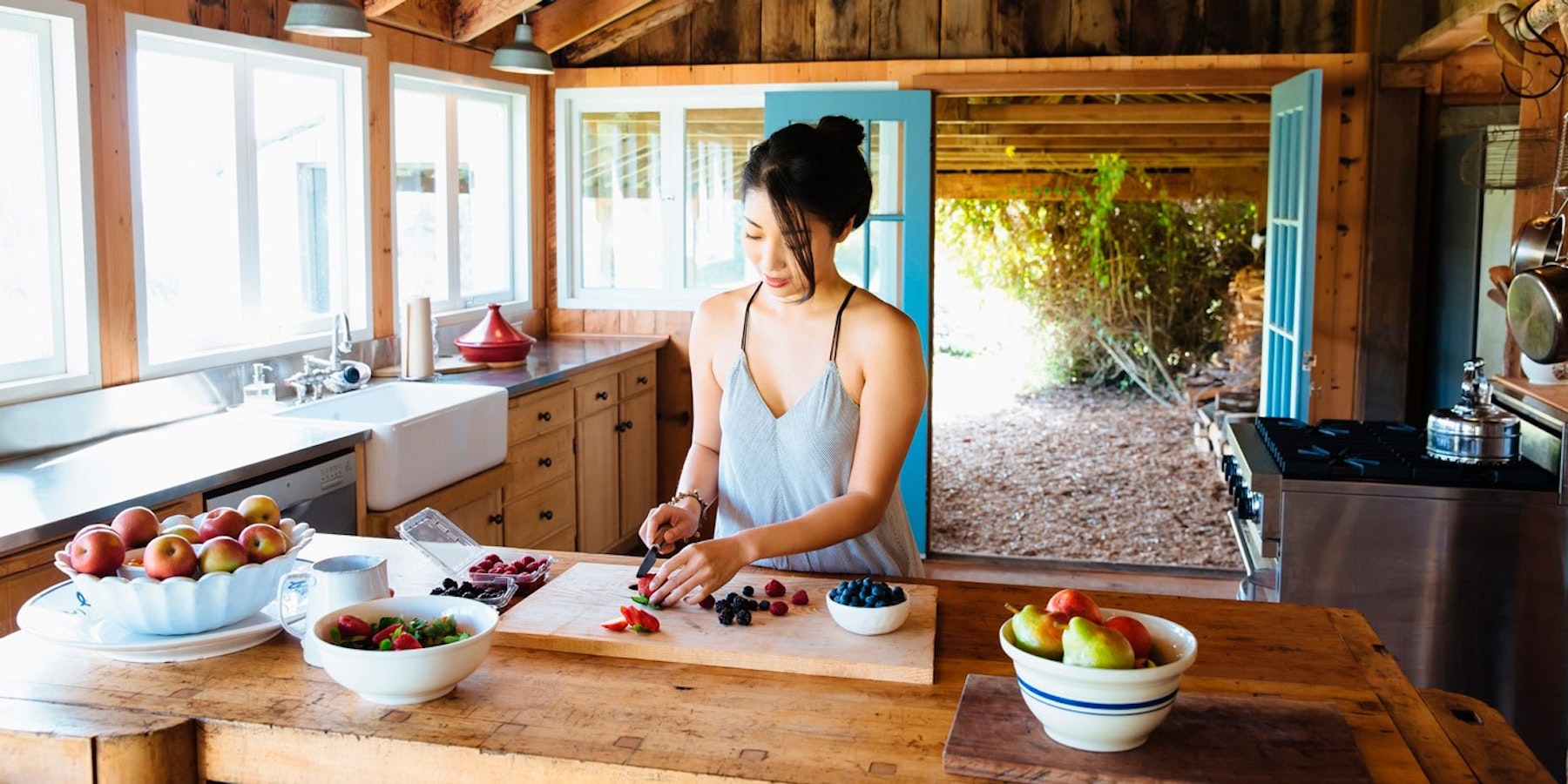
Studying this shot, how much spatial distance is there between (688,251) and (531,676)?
4.37m

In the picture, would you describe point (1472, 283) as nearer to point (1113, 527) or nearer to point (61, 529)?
point (1113, 527)

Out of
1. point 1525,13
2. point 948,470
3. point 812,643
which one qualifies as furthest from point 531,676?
point 948,470

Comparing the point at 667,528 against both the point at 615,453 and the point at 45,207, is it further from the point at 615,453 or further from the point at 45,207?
the point at 615,453

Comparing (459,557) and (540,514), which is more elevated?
(459,557)

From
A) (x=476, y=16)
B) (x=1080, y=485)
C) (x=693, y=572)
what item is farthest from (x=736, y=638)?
(x=1080, y=485)

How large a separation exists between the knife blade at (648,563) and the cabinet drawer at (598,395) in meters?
2.97

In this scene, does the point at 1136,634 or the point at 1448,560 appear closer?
the point at 1136,634

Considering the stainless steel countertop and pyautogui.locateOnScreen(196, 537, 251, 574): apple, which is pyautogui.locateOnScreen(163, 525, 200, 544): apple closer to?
pyautogui.locateOnScreen(196, 537, 251, 574): apple

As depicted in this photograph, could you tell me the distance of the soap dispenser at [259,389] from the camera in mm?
4082

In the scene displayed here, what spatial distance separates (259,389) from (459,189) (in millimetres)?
1663

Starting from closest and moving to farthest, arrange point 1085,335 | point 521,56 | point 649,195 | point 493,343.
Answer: point 521,56, point 493,343, point 649,195, point 1085,335

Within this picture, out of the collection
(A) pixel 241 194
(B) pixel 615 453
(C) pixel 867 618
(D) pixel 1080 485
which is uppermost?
(A) pixel 241 194

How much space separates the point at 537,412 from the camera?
186 inches

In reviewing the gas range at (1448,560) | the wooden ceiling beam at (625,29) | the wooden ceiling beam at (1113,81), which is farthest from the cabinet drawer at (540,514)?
the gas range at (1448,560)
